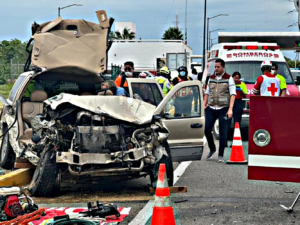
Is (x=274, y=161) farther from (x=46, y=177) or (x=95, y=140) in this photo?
(x=46, y=177)

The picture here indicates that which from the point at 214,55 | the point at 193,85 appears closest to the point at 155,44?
the point at 214,55

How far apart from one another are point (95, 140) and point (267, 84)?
6697mm

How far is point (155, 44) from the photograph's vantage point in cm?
6425

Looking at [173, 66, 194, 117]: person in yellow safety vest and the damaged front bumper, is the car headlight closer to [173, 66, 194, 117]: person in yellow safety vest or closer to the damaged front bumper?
the damaged front bumper

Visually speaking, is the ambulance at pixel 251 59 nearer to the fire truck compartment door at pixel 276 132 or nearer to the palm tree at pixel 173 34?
the fire truck compartment door at pixel 276 132

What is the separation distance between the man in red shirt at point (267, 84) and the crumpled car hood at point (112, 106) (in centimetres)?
548

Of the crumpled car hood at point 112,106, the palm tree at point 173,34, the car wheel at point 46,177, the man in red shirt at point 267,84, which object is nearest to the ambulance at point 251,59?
the man in red shirt at point 267,84

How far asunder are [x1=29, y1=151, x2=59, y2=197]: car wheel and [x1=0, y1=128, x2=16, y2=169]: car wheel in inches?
105

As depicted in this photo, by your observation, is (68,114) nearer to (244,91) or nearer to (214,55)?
(244,91)

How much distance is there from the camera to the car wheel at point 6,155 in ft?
36.2

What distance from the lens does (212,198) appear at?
8.63m

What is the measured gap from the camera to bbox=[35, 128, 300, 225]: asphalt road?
7.42 m

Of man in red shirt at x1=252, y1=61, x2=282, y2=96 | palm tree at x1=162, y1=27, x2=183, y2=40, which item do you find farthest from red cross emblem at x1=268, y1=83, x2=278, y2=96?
palm tree at x1=162, y1=27, x2=183, y2=40

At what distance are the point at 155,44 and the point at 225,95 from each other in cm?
5198
